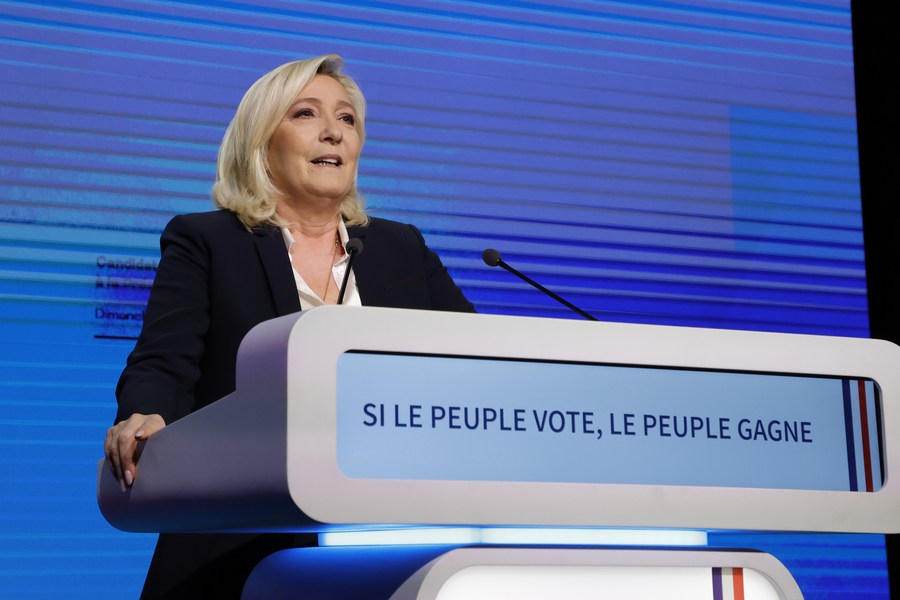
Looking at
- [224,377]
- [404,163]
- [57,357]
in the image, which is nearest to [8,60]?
[57,357]

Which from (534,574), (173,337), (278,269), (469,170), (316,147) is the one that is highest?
(469,170)

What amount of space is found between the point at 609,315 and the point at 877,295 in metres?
0.88

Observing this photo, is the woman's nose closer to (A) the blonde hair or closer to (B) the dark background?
(A) the blonde hair

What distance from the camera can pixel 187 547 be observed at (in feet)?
5.37

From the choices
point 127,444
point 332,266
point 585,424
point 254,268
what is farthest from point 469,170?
point 585,424

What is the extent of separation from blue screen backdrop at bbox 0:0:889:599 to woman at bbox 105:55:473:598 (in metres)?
0.87

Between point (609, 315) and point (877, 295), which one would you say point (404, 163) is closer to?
point (609, 315)

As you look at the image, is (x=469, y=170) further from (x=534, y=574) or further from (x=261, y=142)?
(x=534, y=574)

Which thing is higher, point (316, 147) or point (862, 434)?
point (316, 147)

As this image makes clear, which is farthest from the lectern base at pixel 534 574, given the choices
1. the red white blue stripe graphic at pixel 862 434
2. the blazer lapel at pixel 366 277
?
the blazer lapel at pixel 366 277

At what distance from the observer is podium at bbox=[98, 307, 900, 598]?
3.64 ft

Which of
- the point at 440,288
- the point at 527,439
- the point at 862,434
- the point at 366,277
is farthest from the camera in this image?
the point at 440,288

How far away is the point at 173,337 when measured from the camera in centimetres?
171

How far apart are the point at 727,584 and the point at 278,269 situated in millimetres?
797
